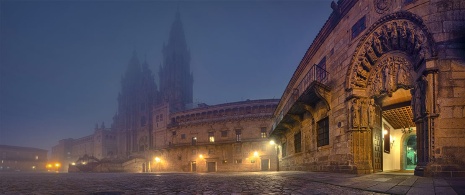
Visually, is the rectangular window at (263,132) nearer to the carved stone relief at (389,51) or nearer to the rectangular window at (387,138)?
the rectangular window at (387,138)

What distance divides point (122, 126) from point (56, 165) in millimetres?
18309

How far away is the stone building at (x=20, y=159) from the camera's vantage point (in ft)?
228

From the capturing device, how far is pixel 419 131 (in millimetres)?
8156

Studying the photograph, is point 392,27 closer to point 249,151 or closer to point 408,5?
point 408,5

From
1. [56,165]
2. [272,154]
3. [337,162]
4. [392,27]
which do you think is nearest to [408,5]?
[392,27]

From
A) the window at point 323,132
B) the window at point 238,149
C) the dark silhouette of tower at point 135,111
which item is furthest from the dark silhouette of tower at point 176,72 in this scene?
the window at point 323,132

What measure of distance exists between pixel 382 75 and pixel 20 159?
87.5 meters

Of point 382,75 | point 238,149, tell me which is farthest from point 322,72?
point 238,149

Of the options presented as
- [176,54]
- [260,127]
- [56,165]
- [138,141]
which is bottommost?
[56,165]

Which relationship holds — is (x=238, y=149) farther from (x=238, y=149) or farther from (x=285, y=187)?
(x=285, y=187)

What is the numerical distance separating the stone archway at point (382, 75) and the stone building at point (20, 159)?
262 ft

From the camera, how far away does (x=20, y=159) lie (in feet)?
241

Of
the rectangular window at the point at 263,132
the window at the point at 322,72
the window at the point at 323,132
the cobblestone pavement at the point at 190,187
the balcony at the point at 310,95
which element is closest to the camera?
the cobblestone pavement at the point at 190,187

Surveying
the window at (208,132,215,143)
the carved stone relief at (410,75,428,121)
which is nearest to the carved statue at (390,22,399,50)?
the carved stone relief at (410,75,428,121)
